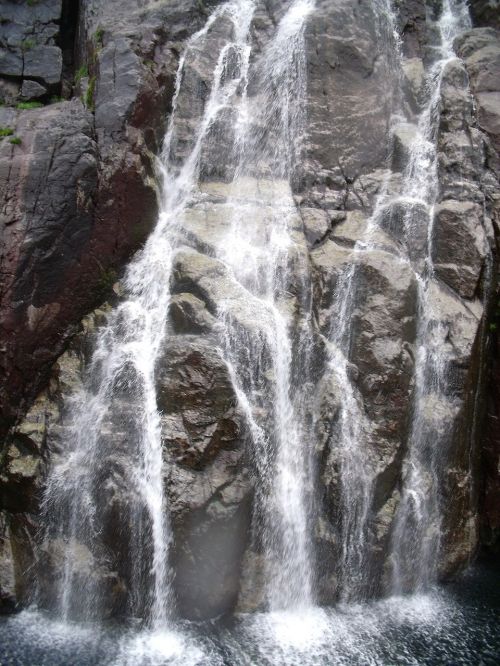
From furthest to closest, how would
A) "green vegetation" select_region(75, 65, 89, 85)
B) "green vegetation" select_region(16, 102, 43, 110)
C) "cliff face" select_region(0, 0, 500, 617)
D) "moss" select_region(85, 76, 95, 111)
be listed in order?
"green vegetation" select_region(75, 65, 89, 85) → "green vegetation" select_region(16, 102, 43, 110) → "moss" select_region(85, 76, 95, 111) → "cliff face" select_region(0, 0, 500, 617)

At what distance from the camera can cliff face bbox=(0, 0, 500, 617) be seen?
919 cm

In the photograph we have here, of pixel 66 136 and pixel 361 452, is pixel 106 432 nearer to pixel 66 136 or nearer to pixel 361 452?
pixel 361 452

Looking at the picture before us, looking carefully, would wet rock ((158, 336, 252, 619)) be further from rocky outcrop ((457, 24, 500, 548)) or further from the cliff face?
rocky outcrop ((457, 24, 500, 548))

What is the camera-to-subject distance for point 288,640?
8672 millimetres

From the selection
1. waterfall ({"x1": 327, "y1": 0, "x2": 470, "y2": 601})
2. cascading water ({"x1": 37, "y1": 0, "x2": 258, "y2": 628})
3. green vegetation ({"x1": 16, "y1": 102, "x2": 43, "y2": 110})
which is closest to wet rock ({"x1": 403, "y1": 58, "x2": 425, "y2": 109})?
waterfall ({"x1": 327, "y1": 0, "x2": 470, "y2": 601})

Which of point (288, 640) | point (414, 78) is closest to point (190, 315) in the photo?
point (288, 640)

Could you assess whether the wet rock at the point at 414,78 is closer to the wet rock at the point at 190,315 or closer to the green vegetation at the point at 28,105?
the wet rock at the point at 190,315

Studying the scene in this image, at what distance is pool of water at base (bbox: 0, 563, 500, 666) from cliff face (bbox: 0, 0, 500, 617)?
46 cm

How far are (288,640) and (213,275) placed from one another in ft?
22.6

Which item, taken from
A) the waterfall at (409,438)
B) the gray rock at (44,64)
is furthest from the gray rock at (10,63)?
the waterfall at (409,438)

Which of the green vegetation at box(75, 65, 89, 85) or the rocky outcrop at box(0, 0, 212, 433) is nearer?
the rocky outcrop at box(0, 0, 212, 433)

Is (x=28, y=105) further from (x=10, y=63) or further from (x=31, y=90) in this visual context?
(x=10, y=63)

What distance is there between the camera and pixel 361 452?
10.1 metres

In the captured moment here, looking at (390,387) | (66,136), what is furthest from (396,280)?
(66,136)
